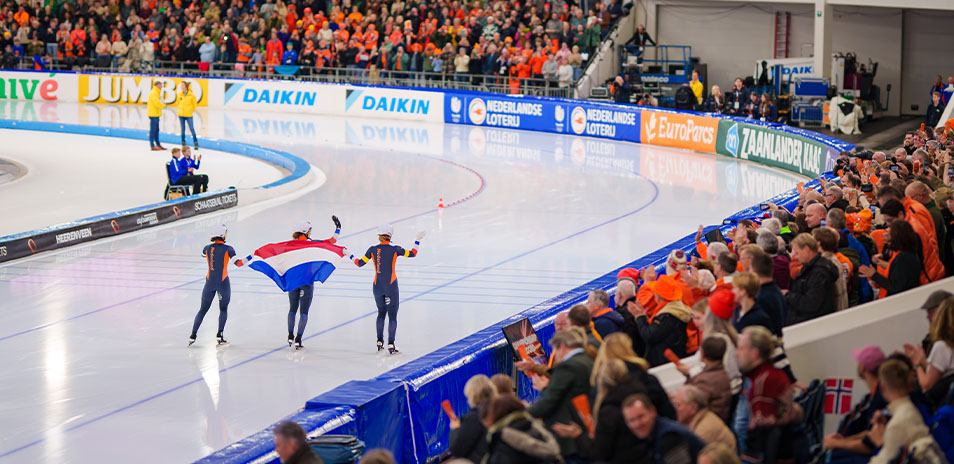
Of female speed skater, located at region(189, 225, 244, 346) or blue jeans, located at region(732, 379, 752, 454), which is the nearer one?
blue jeans, located at region(732, 379, 752, 454)

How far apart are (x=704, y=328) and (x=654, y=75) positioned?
23508mm

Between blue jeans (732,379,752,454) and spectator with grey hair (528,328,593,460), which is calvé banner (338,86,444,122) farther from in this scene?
blue jeans (732,379,752,454)

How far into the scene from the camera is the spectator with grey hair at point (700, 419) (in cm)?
457

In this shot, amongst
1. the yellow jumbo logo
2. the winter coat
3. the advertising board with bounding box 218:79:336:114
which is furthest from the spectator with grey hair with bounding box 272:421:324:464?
the yellow jumbo logo

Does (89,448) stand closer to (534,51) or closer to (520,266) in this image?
(520,266)

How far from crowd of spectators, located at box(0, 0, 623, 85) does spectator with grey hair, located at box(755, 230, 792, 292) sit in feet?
67.2

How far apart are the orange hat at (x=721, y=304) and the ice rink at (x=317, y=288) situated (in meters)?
3.52

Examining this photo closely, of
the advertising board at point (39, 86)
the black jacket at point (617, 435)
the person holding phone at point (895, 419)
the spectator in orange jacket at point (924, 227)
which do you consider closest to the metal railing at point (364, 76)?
the advertising board at point (39, 86)

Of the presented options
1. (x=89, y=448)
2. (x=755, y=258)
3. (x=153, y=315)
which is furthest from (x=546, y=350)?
(x=153, y=315)

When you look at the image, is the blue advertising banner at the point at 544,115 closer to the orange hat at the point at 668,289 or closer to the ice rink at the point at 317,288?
the ice rink at the point at 317,288

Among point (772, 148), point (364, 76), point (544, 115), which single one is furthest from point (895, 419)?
point (364, 76)

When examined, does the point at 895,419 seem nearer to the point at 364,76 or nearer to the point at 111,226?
the point at 111,226

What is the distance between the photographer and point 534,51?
2900cm

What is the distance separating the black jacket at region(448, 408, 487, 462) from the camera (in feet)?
15.6
